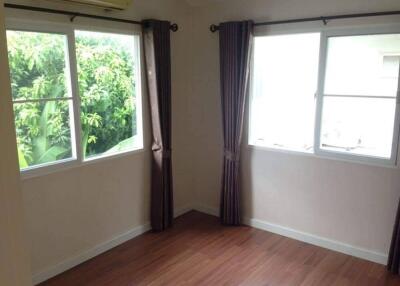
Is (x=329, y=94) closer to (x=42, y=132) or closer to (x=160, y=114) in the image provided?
(x=160, y=114)

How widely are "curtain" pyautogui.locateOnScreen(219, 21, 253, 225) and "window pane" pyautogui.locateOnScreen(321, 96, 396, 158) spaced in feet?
2.64

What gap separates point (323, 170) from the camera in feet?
10.3

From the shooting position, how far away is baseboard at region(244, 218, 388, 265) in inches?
118

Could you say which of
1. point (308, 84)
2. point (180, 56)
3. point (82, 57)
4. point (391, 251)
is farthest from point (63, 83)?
point (391, 251)

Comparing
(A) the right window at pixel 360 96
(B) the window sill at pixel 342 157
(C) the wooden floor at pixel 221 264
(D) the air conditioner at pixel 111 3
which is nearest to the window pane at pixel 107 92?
(D) the air conditioner at pixel 111 3

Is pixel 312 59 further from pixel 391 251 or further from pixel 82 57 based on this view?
pixel 82 57

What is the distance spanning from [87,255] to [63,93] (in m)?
1.40

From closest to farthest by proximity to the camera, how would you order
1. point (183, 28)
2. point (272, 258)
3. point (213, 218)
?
point (272, 258)
point (183, 28)
point (213, 218)

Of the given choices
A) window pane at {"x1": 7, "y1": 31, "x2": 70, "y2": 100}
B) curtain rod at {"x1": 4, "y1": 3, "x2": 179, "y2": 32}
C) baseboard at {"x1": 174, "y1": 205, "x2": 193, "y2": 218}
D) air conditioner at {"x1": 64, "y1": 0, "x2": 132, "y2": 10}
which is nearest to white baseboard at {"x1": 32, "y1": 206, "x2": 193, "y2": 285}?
baseboard at {"x1": 174, "y1": 205, "x2": 193, "y2": 218}

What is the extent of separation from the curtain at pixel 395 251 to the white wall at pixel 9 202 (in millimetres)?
2819

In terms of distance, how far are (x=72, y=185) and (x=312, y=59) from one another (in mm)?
2347

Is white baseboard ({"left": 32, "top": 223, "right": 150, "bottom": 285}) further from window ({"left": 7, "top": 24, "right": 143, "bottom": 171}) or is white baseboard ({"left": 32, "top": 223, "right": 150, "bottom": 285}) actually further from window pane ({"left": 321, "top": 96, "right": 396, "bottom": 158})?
window pane ({"left": 321, "top": 96, "right": 396, "bottom": 158})

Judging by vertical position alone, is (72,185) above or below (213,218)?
above

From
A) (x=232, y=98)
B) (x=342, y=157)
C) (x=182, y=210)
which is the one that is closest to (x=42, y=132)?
(x=232, y=98)
